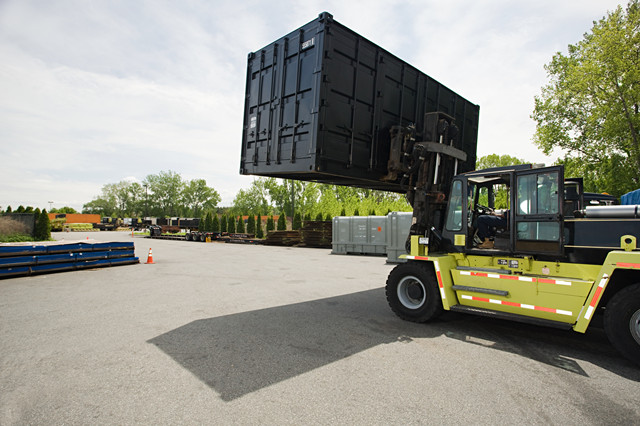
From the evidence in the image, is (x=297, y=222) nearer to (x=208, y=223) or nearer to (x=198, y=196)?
(x=208, y=223)

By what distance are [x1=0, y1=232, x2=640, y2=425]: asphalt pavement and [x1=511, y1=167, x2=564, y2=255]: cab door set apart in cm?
143

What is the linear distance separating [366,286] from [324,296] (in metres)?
1.88

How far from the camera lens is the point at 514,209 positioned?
5.35 metres

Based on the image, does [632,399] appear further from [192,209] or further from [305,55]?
[192,209]

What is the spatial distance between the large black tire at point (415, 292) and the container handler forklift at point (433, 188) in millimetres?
19

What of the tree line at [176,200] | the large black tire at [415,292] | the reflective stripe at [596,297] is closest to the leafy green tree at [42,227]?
the large black tire at [415,292]

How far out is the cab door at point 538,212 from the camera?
4.90 meters

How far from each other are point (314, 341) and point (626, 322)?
3838mm

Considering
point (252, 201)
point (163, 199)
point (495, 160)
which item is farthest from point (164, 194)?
point (495, 160)

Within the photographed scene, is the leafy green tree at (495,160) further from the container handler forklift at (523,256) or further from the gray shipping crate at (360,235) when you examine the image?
the container handler forklift at (523,256)

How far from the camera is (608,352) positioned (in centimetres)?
473

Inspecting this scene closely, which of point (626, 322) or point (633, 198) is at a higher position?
point (633, 198)

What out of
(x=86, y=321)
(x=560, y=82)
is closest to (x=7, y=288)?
(x=86, y=321)

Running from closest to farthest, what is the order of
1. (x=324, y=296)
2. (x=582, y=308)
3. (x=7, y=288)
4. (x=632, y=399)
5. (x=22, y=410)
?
(x=22, y=410) → (x=632, y=399) → (x=582, y=308) → (x=324, y=296) → (x=7, y=288)
